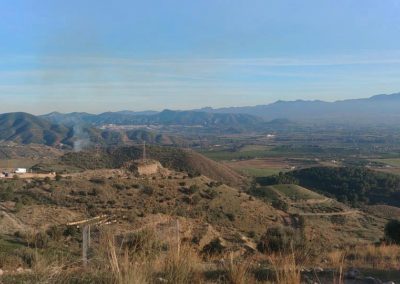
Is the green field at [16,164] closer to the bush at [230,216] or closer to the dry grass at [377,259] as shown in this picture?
the bush at [230,216]

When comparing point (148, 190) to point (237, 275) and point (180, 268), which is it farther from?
point (180, 268)

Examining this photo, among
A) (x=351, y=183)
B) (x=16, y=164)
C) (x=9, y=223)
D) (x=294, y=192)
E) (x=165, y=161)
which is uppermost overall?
(x=9, y=223)

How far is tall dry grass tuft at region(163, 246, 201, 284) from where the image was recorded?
5520mm

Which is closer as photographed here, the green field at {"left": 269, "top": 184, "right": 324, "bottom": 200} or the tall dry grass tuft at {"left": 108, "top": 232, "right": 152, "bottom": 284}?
the tall dry grass tuft at {"left": 108, "top": 232, "right": 152, "bottom": 284}

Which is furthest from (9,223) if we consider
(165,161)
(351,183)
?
(351,183)

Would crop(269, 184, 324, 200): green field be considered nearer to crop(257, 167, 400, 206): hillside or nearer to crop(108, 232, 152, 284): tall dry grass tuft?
crop(257, 167, 400, 206): hillside

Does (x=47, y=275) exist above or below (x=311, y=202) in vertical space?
above

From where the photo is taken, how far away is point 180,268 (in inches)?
221

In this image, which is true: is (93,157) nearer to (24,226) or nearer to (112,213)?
(112,213)

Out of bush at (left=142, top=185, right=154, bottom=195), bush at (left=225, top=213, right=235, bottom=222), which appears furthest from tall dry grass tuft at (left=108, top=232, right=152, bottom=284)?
bush at (left=142, top=185, right=154, bottom=195)

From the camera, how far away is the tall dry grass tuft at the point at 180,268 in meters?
5.52

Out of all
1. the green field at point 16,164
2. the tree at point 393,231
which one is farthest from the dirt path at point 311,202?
Result: the green field at point 16,164

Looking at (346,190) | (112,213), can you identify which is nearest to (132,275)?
(112,213)

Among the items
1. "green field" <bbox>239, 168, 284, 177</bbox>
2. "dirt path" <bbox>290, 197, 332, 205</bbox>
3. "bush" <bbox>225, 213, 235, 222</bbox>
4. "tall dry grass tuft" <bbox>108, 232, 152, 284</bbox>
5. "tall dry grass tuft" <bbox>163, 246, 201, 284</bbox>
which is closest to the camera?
"tall dry grass tuft" <bbox>108, 232, 152, 284</bbox>
